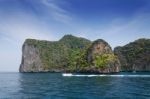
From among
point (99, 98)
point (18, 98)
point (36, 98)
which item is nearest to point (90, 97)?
point (99, 98)

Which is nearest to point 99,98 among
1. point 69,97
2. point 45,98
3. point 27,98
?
point 69,97

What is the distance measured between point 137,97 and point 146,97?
2.07 m

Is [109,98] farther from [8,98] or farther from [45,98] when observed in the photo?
[8,98]

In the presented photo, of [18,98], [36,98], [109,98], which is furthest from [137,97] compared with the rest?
[18,98]

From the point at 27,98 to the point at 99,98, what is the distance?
16.8 m

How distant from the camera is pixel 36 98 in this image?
66.0 metres

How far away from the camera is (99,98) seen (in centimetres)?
6562

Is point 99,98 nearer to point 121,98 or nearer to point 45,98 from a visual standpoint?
point 121,98

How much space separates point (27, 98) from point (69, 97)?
9.90m

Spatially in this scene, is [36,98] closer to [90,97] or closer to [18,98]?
[18,98]

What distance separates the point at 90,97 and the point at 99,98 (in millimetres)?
2936

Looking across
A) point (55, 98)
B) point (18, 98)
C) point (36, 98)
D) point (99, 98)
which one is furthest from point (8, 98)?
point (99, 98)

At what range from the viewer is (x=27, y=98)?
66625 millimetres

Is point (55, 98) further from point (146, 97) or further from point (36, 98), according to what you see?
point (146, 97)
